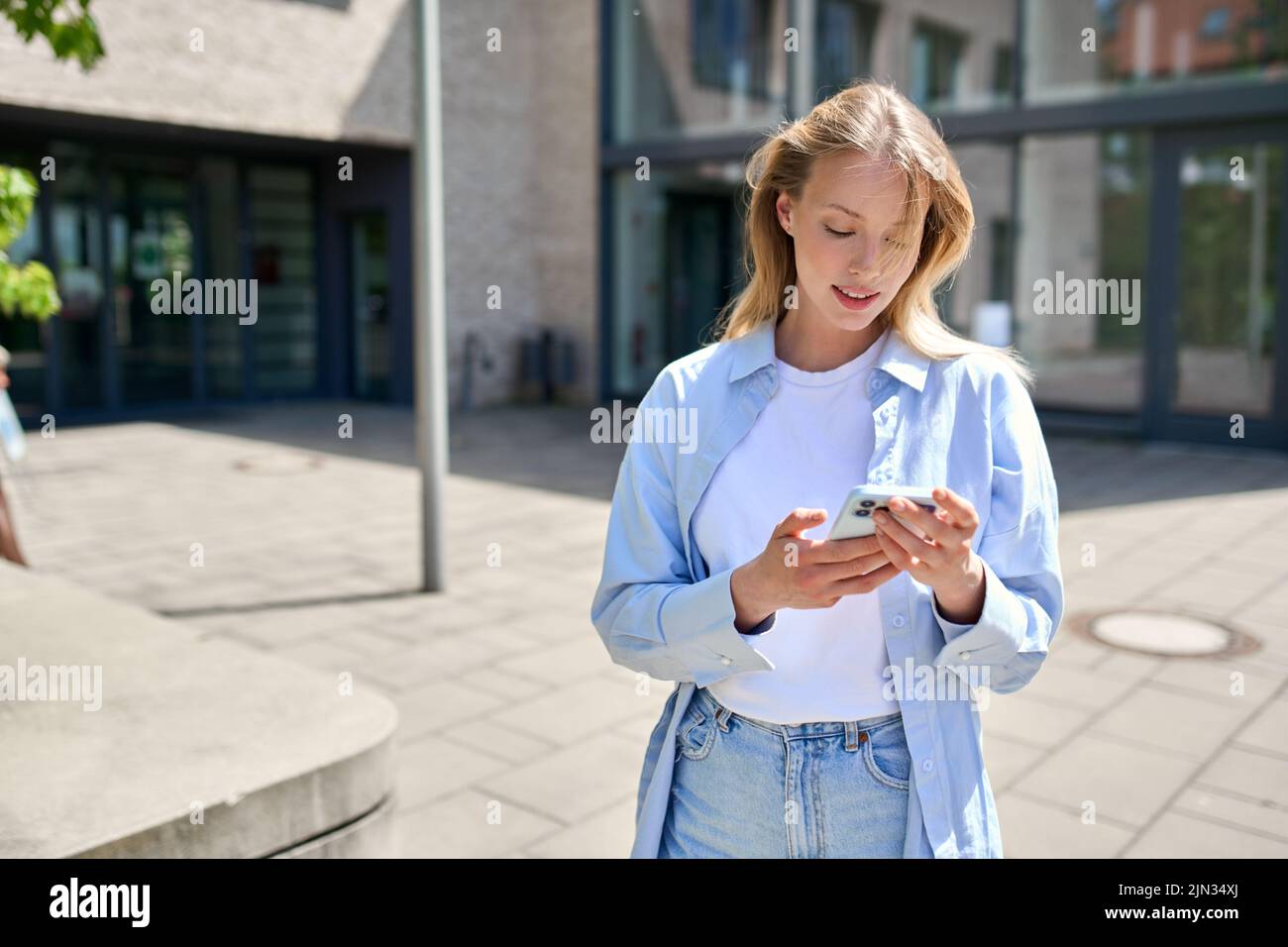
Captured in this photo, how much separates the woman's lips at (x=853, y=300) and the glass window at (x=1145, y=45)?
37.0 feet

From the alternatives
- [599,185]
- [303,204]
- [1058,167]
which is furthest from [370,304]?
[1058,167]

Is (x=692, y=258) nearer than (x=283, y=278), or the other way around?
(x=692, y=258)

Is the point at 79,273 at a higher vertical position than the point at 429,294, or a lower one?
higher

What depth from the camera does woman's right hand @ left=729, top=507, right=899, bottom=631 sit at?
1.57 meters

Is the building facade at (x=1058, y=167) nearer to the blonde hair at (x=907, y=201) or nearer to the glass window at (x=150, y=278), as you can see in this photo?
the glass window at (x=150, y=278)

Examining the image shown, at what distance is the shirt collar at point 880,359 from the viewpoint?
1.83 m

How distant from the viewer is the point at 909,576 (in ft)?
5.87

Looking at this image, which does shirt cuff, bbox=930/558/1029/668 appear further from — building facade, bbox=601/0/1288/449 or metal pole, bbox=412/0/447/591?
building facade, bbox=601/0/1288/449

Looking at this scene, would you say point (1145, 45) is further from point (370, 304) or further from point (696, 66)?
point (370, 304)

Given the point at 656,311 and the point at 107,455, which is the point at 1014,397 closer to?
the point at 107,455

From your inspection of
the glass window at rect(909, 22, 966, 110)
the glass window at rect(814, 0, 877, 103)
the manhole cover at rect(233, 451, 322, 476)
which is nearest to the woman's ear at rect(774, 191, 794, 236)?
the manhole cover at rect(233, 451, 322, 476)

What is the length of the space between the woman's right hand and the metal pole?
5.05m

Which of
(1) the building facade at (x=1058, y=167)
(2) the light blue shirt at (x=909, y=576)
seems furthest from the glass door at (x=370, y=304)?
(2) the light blue shirt at (x=909, y=576)

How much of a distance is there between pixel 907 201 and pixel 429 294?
5.15 meters
